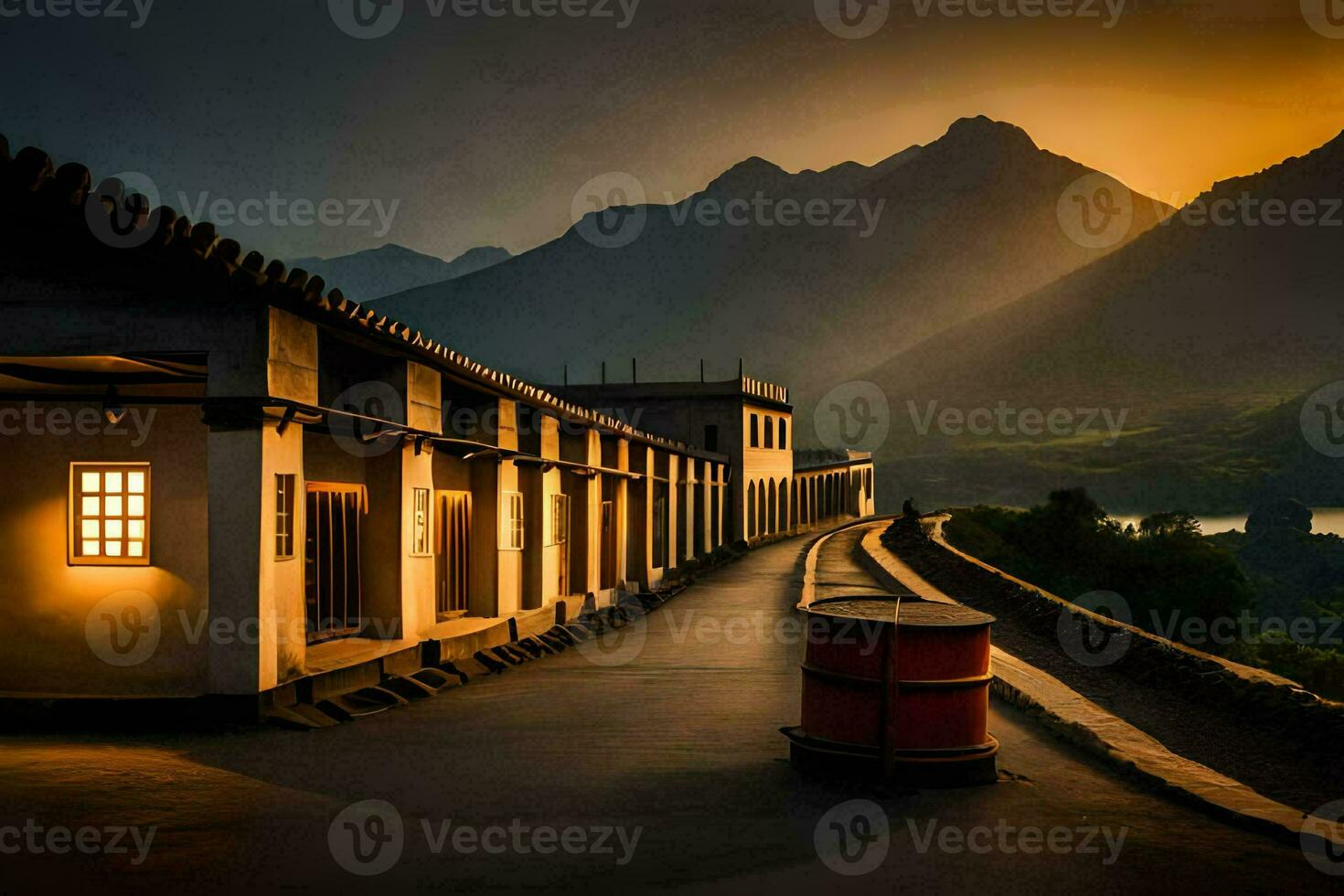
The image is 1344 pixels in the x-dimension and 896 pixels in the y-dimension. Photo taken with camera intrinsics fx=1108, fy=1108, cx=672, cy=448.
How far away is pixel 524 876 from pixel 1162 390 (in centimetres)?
20262

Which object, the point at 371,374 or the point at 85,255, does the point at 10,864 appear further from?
the point at 371,374

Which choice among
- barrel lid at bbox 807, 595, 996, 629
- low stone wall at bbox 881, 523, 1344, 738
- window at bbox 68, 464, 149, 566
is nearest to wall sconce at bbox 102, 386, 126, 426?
window at bbox 68, 464, 149, 566

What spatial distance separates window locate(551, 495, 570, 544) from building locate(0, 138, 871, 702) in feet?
18.8

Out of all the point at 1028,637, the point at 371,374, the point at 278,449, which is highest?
the point at 371,374

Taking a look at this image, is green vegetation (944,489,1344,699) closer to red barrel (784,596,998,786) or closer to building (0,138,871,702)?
building (0,138,871,702)

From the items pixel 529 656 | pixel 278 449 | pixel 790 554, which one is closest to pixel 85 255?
pixel 278 449

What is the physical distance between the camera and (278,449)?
34.0 ft

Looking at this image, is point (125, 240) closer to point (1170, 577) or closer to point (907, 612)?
point (907, 612)

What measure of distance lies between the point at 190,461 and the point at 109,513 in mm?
939

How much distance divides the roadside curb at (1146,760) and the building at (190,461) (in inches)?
268

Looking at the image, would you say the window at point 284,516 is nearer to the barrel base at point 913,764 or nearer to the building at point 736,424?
the barrel base at point 913,764

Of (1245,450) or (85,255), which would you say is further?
(1245,450)

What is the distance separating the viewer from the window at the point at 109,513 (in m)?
10.9

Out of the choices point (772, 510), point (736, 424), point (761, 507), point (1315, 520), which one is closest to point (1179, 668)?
point (736, 424)
